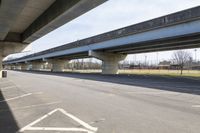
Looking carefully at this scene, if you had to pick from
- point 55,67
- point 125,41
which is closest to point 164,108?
point 125,41

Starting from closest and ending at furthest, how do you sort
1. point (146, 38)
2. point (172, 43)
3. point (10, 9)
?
point (10, 9) → point (146, 38) → point (172, 43)

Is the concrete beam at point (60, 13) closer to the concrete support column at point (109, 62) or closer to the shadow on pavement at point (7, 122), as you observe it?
the shadow on pavement at point (7, 122)

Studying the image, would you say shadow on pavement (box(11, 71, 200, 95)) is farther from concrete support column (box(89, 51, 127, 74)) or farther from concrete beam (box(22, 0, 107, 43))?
concrete support column (box(89, 51, 127, 74))

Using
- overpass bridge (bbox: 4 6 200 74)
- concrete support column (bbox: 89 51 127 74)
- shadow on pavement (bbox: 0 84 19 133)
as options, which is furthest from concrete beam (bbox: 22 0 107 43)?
concrete support column (bbox: 89 51 127 74)

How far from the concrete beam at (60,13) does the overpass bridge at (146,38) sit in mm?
15964

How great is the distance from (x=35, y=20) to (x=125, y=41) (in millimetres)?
24230

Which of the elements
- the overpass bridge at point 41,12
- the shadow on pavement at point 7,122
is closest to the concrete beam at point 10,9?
the overpass bridge at point 41,12

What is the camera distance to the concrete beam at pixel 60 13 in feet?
32.3

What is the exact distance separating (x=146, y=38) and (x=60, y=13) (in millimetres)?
23747

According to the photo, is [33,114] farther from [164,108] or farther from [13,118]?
[164,108]

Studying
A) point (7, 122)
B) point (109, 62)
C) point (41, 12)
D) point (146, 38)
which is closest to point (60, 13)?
point (41, 12)

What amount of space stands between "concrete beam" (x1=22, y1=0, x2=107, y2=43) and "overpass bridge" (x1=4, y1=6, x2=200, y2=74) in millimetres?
15964

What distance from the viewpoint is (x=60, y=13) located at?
11578mm

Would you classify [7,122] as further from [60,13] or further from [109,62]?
[109,62]
